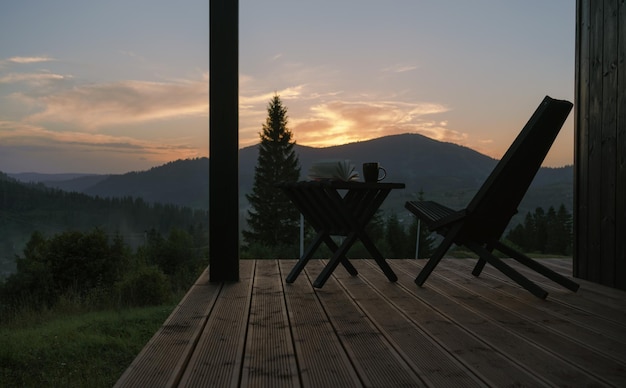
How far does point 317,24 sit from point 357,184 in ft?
18.4

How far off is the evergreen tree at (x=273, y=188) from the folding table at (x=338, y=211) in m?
23.2

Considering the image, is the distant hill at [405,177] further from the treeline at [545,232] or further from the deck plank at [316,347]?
the deck plank at [316,347]

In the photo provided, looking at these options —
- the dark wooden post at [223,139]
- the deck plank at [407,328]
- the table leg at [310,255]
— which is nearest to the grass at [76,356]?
the dark wooden post at [223,139]

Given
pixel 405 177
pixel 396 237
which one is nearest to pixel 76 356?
pixel 405 177

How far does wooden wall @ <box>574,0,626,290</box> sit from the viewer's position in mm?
2957

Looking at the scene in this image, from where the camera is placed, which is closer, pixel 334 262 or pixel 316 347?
pixel 316 347

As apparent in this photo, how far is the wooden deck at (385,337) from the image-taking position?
4.51 feet

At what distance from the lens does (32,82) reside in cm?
1731

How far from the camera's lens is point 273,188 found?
28000 millimetres

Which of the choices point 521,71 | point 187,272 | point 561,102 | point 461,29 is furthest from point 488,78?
point 187,272

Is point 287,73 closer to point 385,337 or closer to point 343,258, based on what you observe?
point 343,258

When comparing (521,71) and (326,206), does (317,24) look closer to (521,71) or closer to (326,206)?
(521,71)

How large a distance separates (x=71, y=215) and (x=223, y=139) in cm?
1835

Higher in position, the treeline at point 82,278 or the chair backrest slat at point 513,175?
the chair backrest slat at point 513,175
